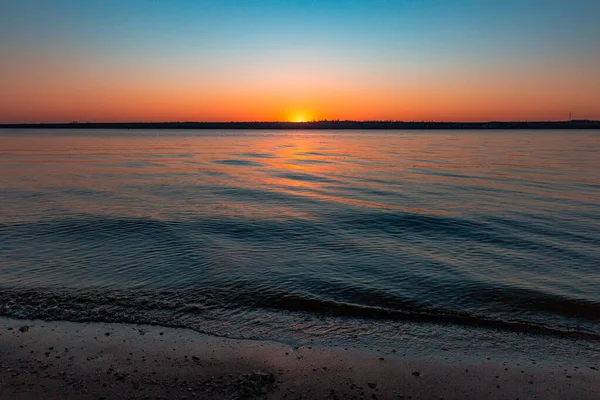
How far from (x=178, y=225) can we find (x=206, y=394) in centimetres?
1380

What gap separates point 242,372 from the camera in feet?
23.3

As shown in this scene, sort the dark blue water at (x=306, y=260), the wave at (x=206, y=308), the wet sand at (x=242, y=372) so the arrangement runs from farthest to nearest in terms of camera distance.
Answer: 1. the dark blue water at (x=306, y=260)
2. the wave at (x=206, y=308)
3. the wet sand at (x=242, y=372)

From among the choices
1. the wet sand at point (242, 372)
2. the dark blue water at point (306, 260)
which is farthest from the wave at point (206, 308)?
the wet sand at point (242, 372)

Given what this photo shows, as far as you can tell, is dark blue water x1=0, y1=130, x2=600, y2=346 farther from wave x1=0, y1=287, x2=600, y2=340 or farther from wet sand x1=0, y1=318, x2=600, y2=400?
wet sand x1=0, y1=318, x2=600, y2=400

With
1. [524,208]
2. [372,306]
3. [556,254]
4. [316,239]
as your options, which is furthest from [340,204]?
[372,306]

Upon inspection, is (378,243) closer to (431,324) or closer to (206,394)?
(431,324)

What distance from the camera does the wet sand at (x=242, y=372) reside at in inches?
259

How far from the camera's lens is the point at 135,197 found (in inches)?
1074

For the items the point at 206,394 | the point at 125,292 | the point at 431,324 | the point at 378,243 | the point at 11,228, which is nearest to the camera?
the point at 206,394

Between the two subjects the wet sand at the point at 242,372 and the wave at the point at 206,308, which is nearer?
the wet sand at the point at 242,372

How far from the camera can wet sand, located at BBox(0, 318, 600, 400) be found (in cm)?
657

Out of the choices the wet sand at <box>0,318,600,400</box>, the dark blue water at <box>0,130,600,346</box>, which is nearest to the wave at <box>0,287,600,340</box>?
the dark blue water at <box>0,130,600,346</box>

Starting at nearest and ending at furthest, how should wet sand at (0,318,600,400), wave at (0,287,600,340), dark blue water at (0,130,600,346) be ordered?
wet sand at (0,318,600,400) → wave at (0,287,600,340) → dark blue water at (0,130,600,346)

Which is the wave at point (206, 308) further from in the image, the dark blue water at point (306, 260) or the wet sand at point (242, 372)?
the wet sand at point (242, 372)
